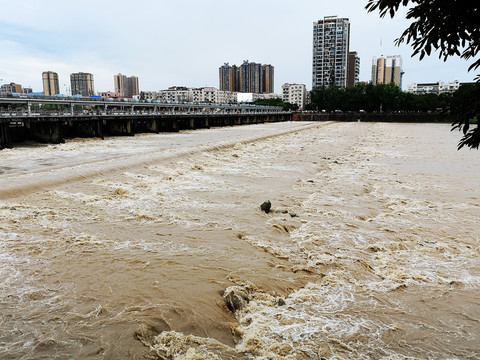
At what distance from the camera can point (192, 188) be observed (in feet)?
45.6

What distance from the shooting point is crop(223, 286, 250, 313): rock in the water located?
18.3ft

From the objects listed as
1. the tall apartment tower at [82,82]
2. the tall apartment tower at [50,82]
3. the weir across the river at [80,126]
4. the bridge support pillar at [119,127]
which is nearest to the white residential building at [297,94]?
the tall apartment tower at [82,82]

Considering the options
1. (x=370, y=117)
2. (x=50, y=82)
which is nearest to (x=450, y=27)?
(x=370, y=117)

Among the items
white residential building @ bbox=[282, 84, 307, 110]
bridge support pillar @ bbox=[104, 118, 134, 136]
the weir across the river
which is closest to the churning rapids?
the weir across the river

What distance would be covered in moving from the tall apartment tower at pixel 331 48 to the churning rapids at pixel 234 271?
176m

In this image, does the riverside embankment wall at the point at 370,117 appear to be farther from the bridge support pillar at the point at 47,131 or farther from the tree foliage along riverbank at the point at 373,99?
the bridge support pillar at the point at 47,131

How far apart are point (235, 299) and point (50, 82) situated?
201404mm

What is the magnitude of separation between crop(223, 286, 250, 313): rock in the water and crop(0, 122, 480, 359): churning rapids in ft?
0.13

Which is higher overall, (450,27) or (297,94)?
(297,94)

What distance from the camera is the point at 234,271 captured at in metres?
6.81

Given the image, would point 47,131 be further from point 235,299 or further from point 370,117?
point 370,117

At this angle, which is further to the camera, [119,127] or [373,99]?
[373,99]

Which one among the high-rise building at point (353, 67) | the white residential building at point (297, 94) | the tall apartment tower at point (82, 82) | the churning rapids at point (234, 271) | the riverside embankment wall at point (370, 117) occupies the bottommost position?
the churning rapids at point (234, 271)

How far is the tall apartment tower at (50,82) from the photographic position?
175 m
